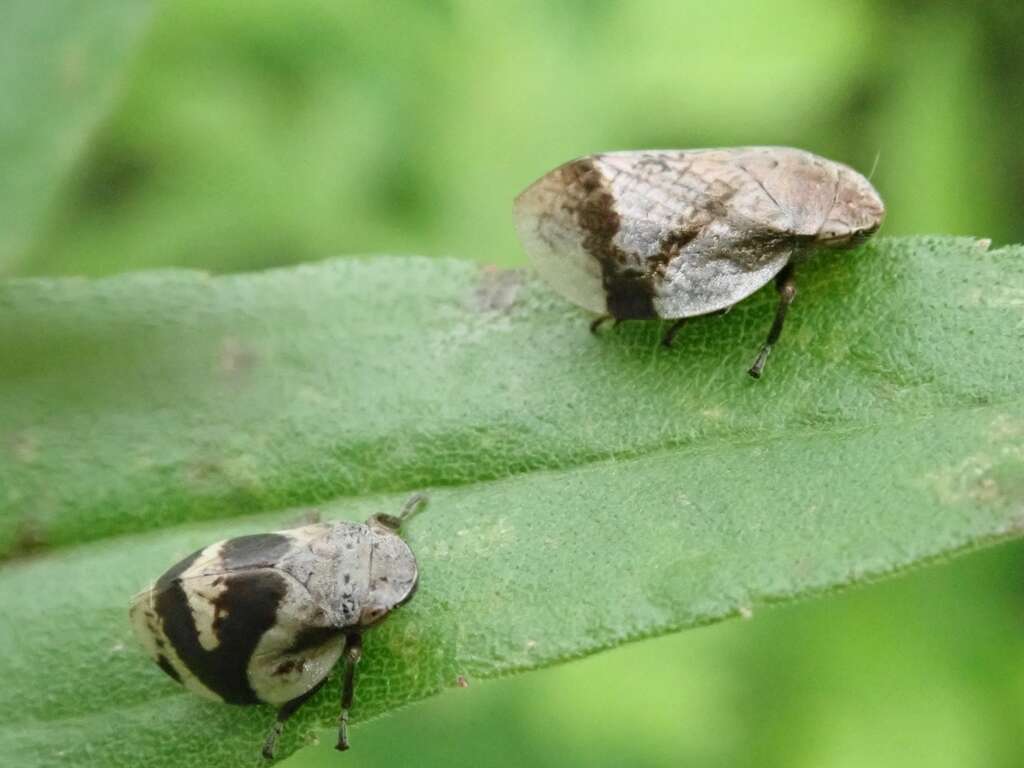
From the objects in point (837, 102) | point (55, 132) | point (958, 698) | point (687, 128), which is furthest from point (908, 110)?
point (55, 132)

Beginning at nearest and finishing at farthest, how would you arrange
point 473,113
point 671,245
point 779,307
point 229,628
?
point 229,628
point 779,307
point 671,245
point 473,113

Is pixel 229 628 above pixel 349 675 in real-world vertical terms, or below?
above

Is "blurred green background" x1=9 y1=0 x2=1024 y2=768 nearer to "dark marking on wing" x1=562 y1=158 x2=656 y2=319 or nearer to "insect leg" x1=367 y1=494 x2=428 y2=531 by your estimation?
"dark marking on wing" x1=562 y1=158 x2=656 y2=319

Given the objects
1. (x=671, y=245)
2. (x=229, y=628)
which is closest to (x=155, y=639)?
(x=229, y=628)

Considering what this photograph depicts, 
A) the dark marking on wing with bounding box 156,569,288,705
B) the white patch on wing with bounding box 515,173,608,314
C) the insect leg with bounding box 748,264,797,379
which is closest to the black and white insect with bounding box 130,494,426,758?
→ the dark marking on wing with bounding box 156,569,288,705

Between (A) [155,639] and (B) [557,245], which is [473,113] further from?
(A) [155,639]

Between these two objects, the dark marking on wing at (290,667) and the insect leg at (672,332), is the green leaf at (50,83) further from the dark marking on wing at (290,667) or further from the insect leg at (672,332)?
the insect leg at (672,332)

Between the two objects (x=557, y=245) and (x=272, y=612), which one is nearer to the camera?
(x=272, y=612)
